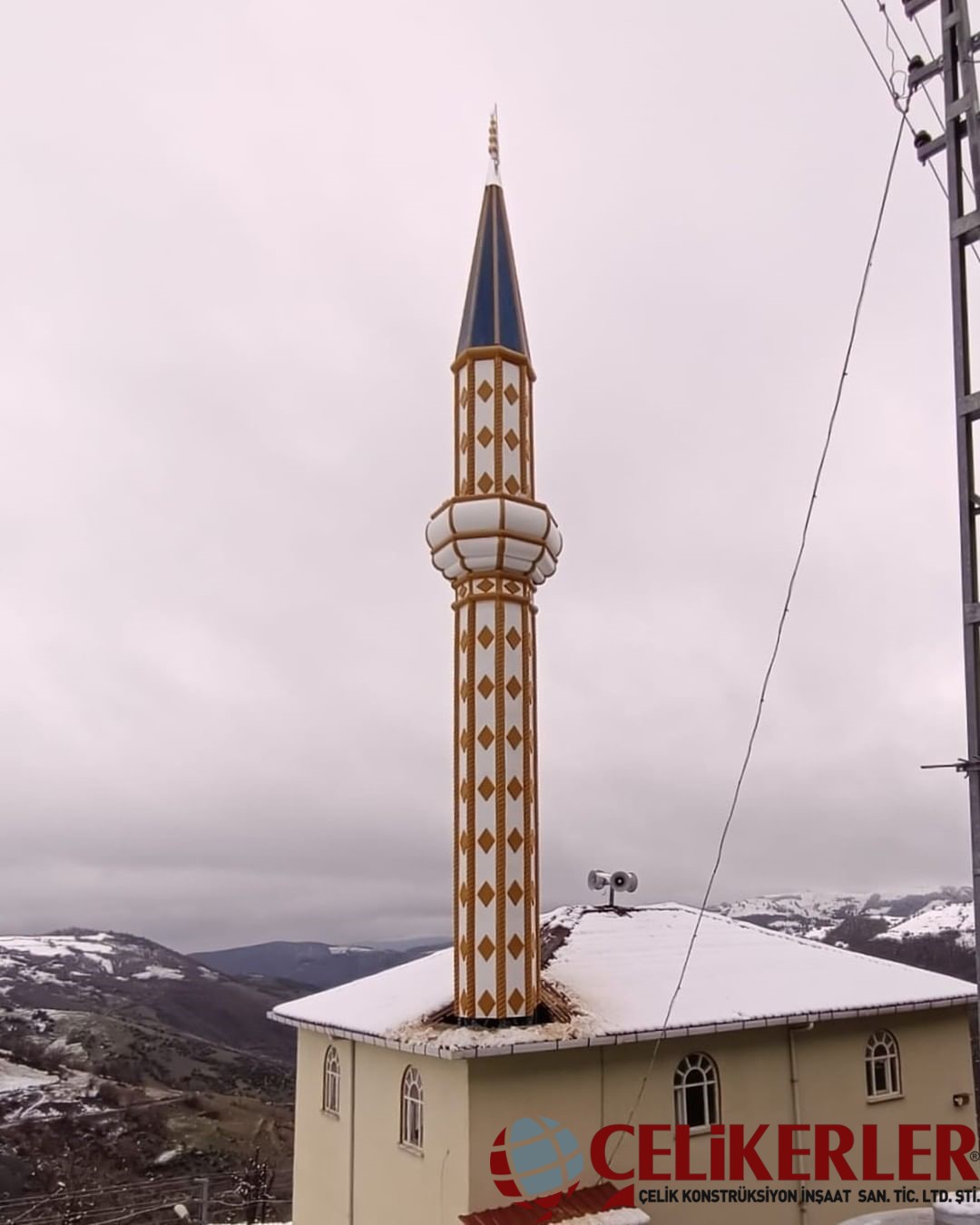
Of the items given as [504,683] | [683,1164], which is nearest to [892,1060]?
[683,1164]

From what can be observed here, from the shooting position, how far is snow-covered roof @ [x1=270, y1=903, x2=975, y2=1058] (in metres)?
11.8

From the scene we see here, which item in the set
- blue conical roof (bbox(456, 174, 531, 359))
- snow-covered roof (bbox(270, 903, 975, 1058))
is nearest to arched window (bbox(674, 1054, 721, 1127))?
snow-covered roof (bbox(270, 903, 975, 1058))

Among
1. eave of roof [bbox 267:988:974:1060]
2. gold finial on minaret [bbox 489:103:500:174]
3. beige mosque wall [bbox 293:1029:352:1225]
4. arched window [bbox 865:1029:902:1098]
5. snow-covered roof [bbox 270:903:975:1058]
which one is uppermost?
gold finial on minaret [bbox 489:103:500:174]

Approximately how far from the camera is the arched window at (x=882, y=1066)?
1406cm

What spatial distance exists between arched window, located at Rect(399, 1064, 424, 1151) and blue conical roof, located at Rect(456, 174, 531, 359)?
9.17 meters

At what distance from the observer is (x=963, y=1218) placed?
8.28m

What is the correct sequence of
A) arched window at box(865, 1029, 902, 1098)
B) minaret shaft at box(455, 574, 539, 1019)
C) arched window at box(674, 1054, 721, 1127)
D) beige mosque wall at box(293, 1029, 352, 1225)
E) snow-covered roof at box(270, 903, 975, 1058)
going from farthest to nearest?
arched window at box(865, 1029, 902, 1098) < beige mosque wall at box(293, 1029, 352, 1225) < arched window at box(674, 1054, 721, 1127) < minaret shaft at box(455, 574, 539, 1019) < snow-covered roof at box(270, 903, 975, 1058)

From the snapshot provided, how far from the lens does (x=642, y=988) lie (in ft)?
43.1

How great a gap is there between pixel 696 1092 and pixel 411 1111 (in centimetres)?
344

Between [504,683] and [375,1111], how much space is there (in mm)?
5554

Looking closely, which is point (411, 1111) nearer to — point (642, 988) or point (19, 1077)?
point (642, 988)

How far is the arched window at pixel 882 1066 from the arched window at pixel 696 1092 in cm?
261

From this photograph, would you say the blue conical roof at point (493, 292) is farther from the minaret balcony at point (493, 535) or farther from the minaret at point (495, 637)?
the minaret balcony at point (493, 535)

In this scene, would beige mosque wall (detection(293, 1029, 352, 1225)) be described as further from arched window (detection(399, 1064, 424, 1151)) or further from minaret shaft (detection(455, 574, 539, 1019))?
minaret shaft (detection(455, 574, 539, 1019))
